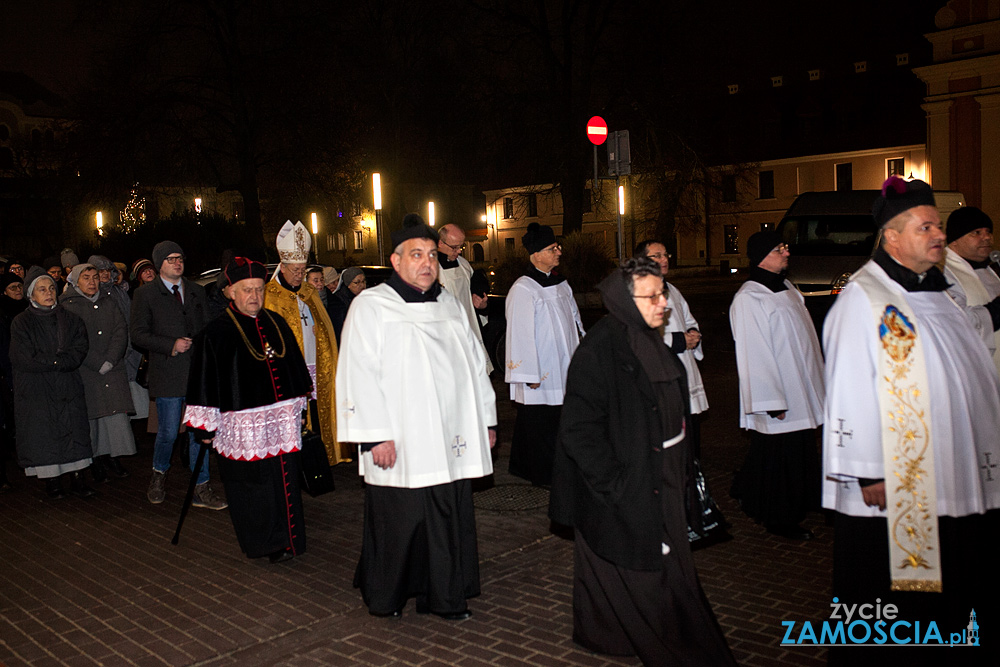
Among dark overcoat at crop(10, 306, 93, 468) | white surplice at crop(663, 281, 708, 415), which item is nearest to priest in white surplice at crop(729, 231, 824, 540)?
white surplice at crop(663, 281, 708, 415)

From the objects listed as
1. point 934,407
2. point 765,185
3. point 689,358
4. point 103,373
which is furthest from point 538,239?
point 765,185

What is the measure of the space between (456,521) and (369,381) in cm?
93

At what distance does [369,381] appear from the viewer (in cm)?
478

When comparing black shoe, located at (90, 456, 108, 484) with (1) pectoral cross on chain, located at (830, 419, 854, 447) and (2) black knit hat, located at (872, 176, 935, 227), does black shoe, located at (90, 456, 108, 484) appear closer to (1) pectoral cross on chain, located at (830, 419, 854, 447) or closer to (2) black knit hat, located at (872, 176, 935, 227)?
(1) pectoral cross on chain, located at (830, 419, 854, 447)

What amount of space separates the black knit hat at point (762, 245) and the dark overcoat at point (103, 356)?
6.02m

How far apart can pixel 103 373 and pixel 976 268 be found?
7529 millimetres

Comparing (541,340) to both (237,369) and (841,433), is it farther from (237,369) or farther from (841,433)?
(841,433)

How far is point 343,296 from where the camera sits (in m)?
9.45

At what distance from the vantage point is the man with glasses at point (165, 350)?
7.55m

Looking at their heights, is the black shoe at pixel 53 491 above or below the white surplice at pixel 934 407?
below

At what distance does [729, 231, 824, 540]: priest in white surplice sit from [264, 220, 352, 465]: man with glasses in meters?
3.49

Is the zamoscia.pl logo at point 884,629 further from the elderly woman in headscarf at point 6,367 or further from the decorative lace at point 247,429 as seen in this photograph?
the elderly woman in headscarf at point 6,367

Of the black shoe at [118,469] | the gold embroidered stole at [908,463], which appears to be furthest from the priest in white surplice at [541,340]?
the black shoe at [118,469]

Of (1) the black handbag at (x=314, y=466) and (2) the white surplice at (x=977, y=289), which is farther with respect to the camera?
(1) the black handbag at (x=314, y=466)
